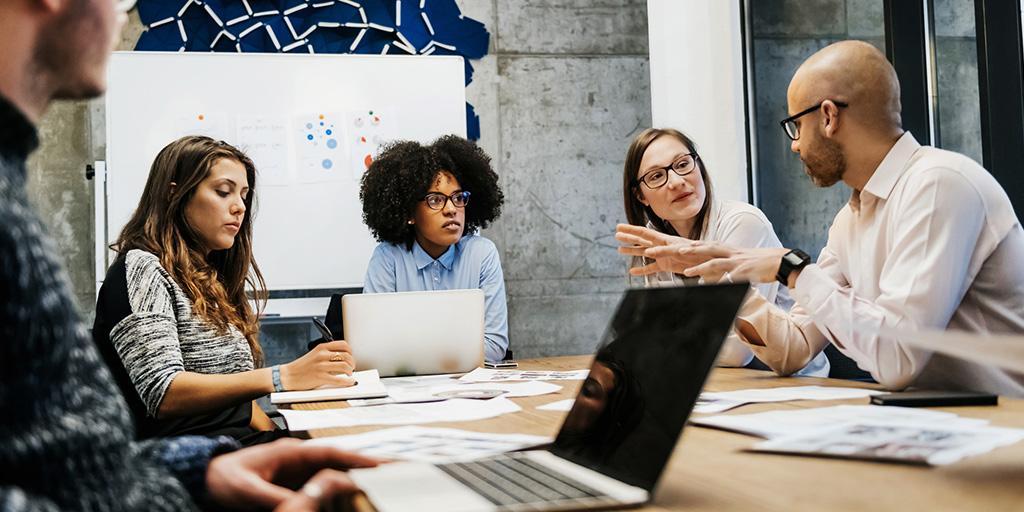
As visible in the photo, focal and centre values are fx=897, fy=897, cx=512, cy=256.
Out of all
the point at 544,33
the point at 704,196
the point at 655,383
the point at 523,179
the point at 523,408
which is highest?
the point at 544,33

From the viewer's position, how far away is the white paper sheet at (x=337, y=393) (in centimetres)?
185

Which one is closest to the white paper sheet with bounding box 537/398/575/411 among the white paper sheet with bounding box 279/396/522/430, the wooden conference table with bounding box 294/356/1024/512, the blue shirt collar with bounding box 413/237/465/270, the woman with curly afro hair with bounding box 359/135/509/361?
the white paper sheet with bounding box 279/396/522/430

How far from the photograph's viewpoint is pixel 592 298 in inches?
201

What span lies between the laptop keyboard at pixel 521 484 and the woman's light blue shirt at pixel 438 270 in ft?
8.68

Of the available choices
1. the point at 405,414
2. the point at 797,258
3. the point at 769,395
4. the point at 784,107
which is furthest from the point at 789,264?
the point at 784,107

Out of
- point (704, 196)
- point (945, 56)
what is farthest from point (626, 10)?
point (704, 196)

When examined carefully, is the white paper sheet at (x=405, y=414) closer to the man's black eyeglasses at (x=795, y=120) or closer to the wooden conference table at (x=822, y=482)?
the wooden conference table at (x=822, y=482)

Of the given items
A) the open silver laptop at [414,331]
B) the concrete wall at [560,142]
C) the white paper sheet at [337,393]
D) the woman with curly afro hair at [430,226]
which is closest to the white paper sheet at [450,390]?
the white paper sheet at [337,393]

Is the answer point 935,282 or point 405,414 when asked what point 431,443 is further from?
point 935,282

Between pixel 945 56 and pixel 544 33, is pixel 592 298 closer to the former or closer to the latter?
pixel 544 33

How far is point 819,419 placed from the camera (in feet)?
3.90

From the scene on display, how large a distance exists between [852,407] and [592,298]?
3.80 meters

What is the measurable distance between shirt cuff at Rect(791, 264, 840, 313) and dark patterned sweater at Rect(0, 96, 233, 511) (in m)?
1.46

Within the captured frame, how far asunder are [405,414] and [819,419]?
676 millimetres
